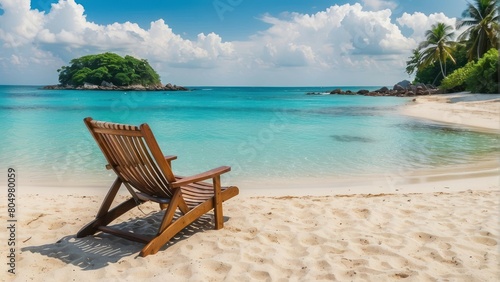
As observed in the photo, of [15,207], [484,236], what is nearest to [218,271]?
[484,236]

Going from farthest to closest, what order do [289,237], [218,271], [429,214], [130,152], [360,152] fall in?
[360,152], [429,214], [289,237], [130,152], [218,271]

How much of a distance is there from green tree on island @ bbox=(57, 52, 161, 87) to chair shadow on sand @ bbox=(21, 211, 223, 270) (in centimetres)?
10309

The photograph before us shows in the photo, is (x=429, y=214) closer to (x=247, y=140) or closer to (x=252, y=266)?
(x=252, y=266)

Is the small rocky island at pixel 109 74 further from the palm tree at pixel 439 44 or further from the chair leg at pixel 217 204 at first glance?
the chair leg at pixel 217 204

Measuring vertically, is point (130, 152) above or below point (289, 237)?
above

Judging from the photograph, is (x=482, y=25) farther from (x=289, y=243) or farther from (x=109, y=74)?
(x=109, y=74)

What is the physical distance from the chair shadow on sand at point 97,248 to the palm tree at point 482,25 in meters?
45.9

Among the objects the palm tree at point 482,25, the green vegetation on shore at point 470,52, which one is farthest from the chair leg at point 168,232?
the palm tree at point 482,25

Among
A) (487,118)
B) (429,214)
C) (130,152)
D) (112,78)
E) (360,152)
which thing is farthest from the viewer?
(112,78)

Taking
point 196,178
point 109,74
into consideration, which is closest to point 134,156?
point 196,178

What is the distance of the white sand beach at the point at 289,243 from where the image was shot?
3.21 metres

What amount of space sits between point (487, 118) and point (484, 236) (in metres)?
19.0

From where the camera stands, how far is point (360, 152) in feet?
38.2

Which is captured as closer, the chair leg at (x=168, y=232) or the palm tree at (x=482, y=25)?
the chair leg at (x=168, y=232)
